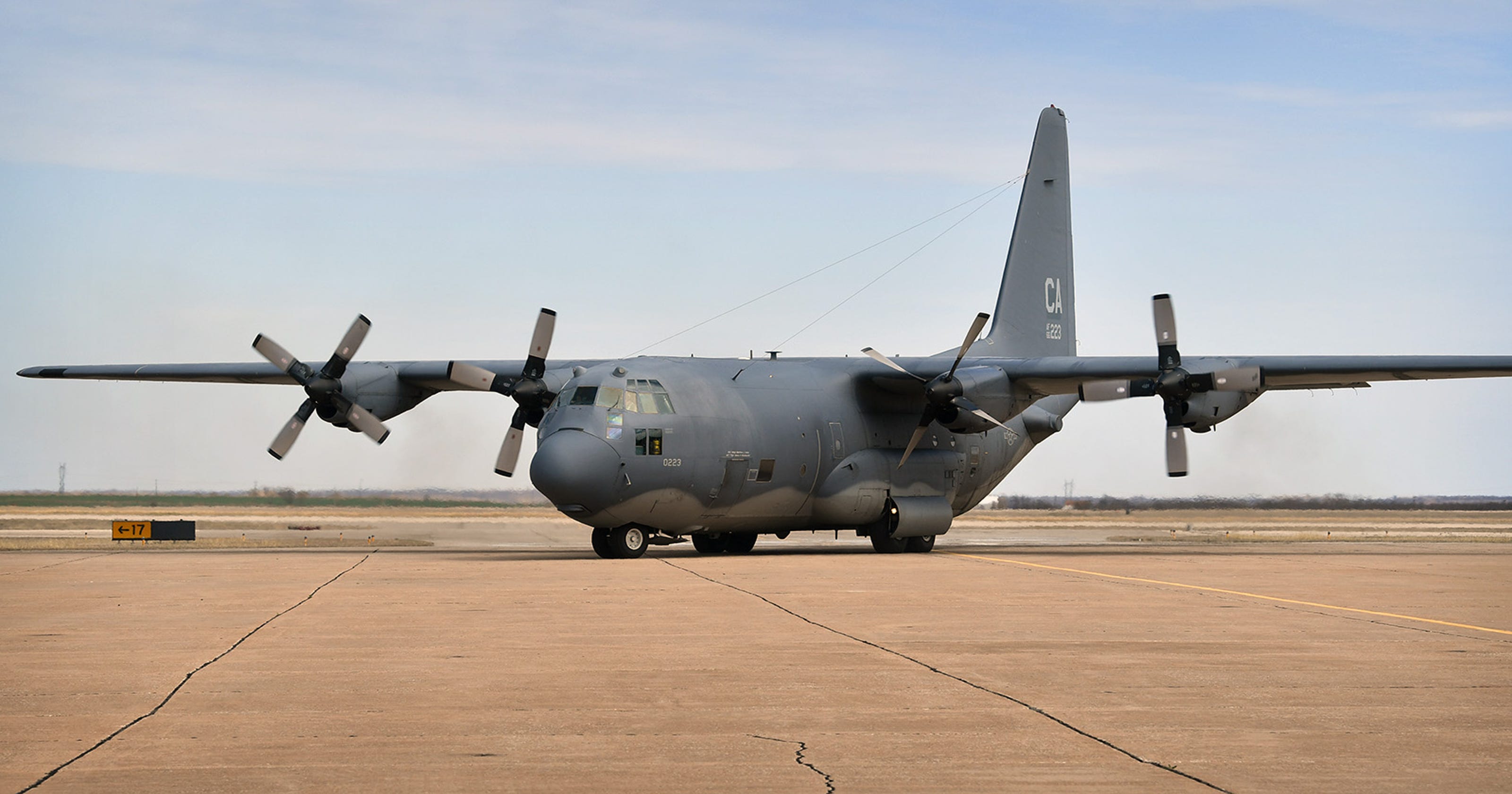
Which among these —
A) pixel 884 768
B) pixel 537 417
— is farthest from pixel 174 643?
pixel 537 417

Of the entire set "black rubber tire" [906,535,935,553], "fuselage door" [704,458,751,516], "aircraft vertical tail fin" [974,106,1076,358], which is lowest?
"black rubber tire" [906,535,935,553]

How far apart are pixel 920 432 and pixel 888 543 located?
9.15 feet

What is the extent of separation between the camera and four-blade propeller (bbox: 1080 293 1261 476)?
28.6 meters

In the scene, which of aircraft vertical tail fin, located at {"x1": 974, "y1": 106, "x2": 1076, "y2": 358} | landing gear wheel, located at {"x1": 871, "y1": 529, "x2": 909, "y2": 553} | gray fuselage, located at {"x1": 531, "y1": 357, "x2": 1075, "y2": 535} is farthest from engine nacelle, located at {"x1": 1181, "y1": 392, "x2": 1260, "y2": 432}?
aircraft vertical tail fin, located at {"x1": 974, "y1": 106, "x2": 1076, "y2": 358}

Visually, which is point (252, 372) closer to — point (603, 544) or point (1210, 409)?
point (603, 544)

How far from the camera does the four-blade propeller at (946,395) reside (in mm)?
29734

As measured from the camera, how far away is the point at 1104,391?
3061cm

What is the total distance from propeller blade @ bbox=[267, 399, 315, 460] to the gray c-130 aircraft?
0.08 ft

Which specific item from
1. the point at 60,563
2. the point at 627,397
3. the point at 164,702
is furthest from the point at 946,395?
the point at 164,702

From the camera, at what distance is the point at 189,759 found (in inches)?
298

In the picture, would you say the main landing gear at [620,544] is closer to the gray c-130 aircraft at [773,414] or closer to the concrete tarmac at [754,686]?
the gray c-130 aircraft at [773,414]

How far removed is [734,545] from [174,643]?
66.7ft

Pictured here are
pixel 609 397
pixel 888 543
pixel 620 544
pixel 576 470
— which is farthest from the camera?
pixel 888 543

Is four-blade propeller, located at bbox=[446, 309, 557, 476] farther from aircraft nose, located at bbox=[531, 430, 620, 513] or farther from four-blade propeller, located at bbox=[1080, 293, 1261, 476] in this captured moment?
four-blade propeller, located at bbox=[1080, 293, 1261, 476]
